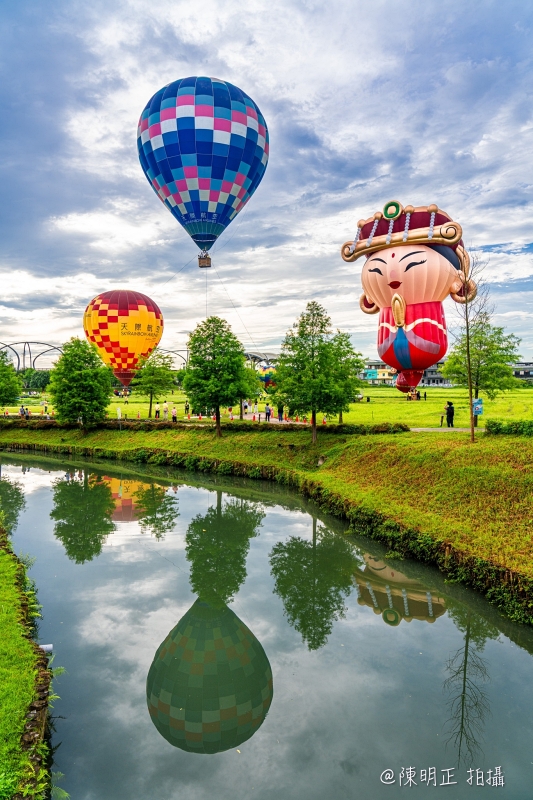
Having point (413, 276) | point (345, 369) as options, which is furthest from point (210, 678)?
point (345, 369)

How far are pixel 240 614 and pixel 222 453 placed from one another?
56.7 feet

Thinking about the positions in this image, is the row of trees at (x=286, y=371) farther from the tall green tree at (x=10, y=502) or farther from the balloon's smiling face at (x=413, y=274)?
the tall green tree at (x=10, y=502)

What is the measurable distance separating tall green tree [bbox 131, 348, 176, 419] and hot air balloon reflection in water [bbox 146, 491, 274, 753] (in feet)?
90.8

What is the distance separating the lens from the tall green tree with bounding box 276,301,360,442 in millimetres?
25672

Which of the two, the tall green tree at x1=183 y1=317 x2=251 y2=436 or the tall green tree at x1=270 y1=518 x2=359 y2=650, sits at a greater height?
the tall green tree at x1=183 y1=317 x2=251 y2=436

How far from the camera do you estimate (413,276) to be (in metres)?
21.3

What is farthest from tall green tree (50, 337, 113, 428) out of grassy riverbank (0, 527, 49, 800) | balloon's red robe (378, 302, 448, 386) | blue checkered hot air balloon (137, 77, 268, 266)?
grassy riverbank (0, 527, 49, 800)

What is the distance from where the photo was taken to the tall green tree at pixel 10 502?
66.1 ft

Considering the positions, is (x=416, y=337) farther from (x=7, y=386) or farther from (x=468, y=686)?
(x=7, y=386)

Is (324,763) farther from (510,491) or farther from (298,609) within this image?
(510,491)

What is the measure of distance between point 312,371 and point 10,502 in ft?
50.6

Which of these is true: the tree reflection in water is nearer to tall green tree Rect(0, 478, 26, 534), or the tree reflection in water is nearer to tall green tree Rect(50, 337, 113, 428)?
tall green tree Rect(0, 478, 26, 534)

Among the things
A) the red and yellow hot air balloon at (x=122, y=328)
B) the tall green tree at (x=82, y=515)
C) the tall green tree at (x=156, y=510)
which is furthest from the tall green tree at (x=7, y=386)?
the tall green tree at (x=156, y=510)

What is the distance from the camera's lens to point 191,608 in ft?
42.0
